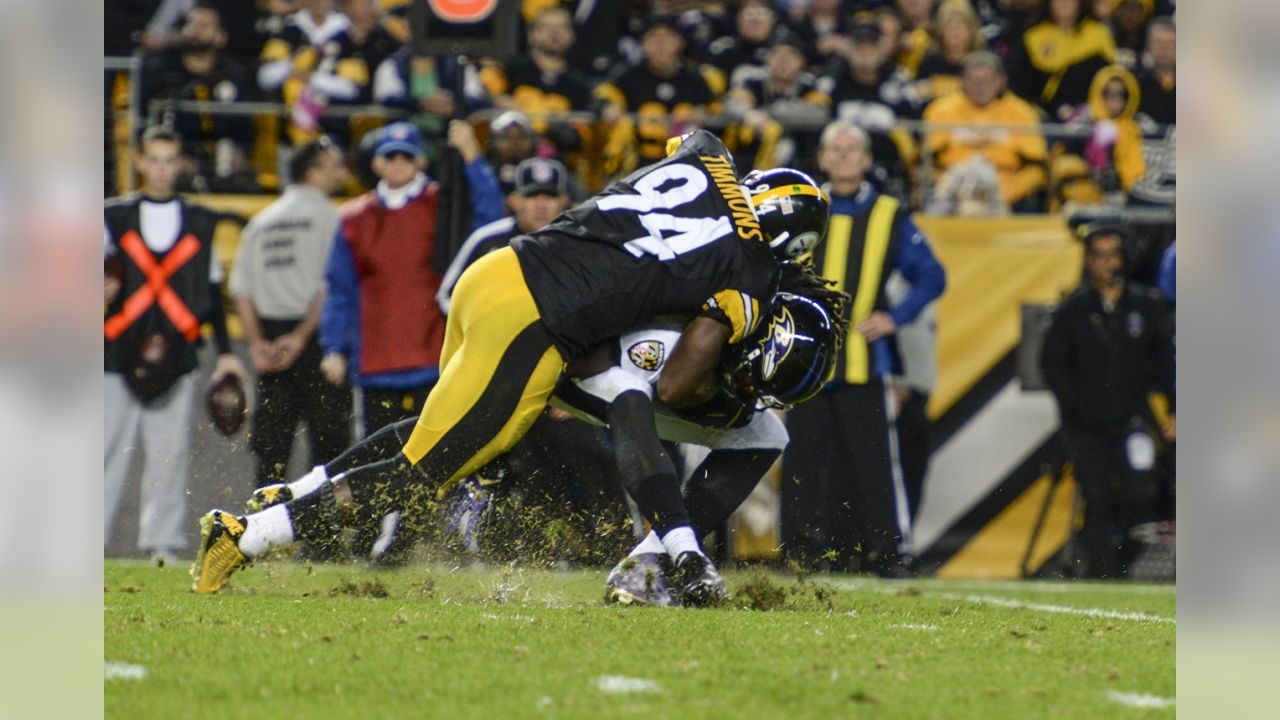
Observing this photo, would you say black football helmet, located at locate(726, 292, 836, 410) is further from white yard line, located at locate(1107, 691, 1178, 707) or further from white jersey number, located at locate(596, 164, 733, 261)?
white yard line, located at locate(1107, 691, 1178, 707)

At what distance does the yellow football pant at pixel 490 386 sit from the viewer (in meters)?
6.46

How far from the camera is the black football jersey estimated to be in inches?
256

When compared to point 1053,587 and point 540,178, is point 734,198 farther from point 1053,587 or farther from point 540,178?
point 1053,587

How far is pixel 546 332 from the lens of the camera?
6.48 meters

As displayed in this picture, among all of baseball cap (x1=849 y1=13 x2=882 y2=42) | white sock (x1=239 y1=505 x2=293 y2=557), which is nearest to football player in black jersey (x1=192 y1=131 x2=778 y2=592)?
white sock (x1=239 y1=505 x2=293 y2=557)

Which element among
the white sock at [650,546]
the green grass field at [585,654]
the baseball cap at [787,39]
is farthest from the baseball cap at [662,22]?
the white sock at [650,546]

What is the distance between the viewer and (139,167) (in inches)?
397

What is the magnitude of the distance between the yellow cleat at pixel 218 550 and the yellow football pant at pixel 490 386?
2.33ft

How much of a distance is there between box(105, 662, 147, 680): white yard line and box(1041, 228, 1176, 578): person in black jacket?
23.0ft

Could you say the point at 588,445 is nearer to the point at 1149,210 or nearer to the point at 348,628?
the point at 348,628

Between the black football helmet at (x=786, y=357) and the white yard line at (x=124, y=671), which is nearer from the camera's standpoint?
the white yard line at (x=124, y=671)

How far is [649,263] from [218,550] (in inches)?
77.7

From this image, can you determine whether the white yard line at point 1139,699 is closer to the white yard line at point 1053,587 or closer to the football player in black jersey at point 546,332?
the football player in black jersey at point 546,332
